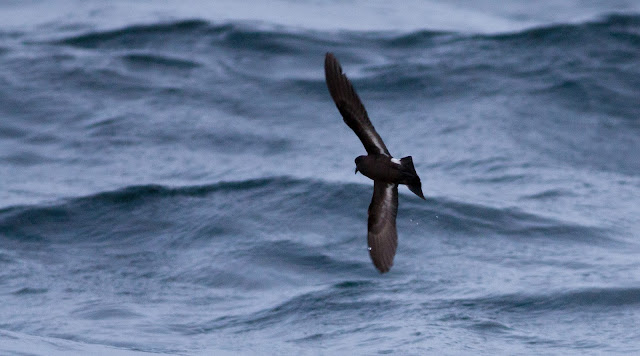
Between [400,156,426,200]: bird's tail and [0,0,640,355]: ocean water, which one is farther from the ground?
[400,156,426,200]: bird's tail

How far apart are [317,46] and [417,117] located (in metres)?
2.89

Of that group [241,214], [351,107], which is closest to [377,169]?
[351,107]

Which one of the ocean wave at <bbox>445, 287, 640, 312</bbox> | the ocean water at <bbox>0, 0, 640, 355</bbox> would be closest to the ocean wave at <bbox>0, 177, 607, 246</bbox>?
the ocean water at <bbox>0, 0, 640, 355</bbox>

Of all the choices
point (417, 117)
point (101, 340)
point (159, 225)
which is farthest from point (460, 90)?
point (101, 340)

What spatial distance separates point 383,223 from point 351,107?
0.83 metres

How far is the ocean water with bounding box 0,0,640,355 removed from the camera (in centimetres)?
977

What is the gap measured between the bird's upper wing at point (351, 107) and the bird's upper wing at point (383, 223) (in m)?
0.36

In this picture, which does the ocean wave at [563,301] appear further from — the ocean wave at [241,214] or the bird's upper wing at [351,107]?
the bird's upper wing at [351,107]

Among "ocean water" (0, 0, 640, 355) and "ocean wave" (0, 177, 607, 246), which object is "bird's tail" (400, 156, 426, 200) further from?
"ocean wave" (0, 177, 607, 246)

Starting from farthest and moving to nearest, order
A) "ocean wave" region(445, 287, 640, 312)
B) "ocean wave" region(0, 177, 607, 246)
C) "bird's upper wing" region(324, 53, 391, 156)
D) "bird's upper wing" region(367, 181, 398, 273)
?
1. "ocean wave" region(0, 177, 607, 246)
2. "ocean wave" region(445, 287, 640, 312)
3. "bird's upper wing" region(367, 181, 398, 273)
4. "bird's upper wing" region(324, 53, 391, 156)

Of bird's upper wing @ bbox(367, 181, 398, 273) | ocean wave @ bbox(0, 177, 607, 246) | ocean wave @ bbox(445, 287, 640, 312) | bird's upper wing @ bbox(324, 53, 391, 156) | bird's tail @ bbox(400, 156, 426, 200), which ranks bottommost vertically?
ocean wave @ bbox(445, 287, 640, 312)

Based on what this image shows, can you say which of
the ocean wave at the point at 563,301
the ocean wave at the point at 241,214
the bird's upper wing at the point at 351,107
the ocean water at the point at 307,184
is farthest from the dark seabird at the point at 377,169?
the ocean wave at the point at 241,214

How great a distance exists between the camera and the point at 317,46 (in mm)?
16500

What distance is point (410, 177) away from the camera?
20.2 feet
